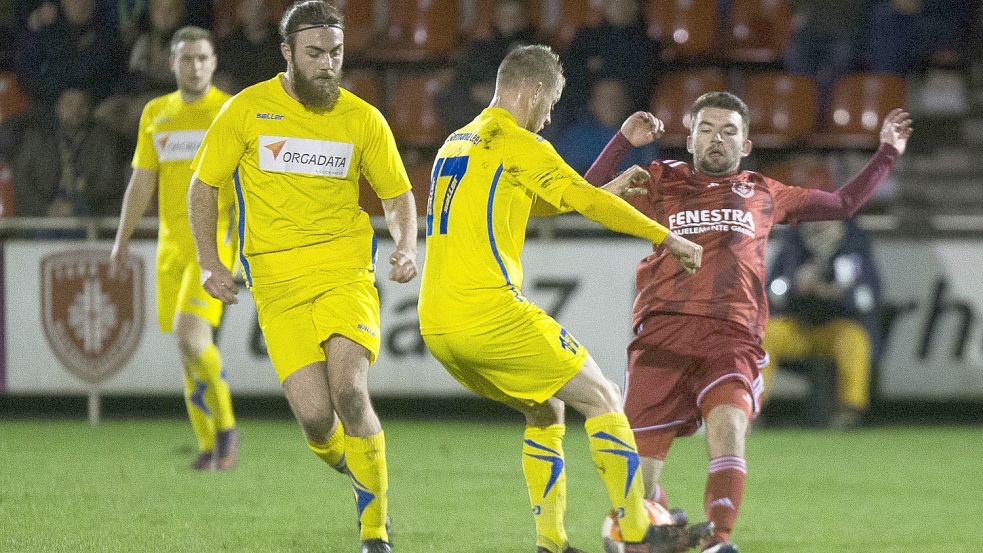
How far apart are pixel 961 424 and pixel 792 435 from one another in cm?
158

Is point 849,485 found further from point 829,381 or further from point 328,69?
point 328,69

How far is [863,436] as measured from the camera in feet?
31.9

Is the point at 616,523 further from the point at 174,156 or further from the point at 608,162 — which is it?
the point at 174,156

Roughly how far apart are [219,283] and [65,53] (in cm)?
777

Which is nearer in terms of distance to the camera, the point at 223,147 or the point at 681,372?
the point at 223,147

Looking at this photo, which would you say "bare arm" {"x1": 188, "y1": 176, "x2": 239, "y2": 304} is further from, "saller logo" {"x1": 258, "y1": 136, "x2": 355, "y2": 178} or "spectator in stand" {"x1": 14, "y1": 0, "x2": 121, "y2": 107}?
"spectator in stand" {"x1": 14, "y1": 0, "x2": 121, "y2": 107}

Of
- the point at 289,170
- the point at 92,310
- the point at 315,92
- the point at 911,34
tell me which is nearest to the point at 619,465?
the point at 289,170

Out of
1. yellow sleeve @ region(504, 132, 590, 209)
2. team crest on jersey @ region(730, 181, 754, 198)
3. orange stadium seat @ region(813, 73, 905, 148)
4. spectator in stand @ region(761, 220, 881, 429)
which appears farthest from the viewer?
orange stadium seat @ region(813, 73, 905, 148)

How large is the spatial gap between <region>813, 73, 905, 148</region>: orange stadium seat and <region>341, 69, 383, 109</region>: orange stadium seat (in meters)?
4.07

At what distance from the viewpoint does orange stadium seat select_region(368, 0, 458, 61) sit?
42.9 feet

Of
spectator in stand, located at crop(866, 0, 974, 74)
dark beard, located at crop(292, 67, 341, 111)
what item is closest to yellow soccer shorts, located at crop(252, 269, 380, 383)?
dark beard, located at crop(292, 67, 341, 111)

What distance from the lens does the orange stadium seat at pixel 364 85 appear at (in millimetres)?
12498

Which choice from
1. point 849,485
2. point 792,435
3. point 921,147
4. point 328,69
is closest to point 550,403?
point 328,69

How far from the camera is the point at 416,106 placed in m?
12.6
